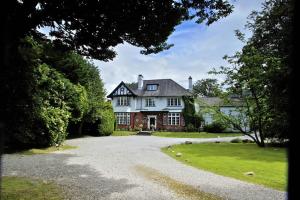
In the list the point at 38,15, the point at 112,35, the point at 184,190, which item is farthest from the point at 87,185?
the point at 38,15

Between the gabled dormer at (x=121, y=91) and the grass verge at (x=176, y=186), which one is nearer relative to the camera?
the grass verge at (x=176, y=186)

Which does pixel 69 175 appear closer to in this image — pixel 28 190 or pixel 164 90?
pixel 28 190

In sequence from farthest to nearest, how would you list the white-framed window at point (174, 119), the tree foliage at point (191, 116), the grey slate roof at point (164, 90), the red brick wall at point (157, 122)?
the grey slate roof at point (164, 90) → the white-framed window at point (174, 119) → the red brick wall at point (157, 122) → the tree foliage at point (191, 116)

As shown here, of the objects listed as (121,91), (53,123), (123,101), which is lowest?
(53,123)

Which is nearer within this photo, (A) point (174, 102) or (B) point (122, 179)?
(B) point (122, 179)

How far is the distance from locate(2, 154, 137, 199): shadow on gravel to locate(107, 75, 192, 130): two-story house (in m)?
42.1

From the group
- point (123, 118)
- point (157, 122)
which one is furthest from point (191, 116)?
point (123, 118)

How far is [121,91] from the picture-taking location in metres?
58.7

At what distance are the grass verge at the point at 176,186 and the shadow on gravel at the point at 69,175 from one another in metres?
1.15

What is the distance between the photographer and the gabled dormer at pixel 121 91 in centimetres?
5803

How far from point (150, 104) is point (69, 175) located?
156 feet

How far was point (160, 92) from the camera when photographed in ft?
190

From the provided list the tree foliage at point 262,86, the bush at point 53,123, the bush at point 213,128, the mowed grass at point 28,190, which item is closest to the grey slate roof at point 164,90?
the bush at point 213,128

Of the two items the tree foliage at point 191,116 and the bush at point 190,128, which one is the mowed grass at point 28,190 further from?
the tree foliage at point 191,116
